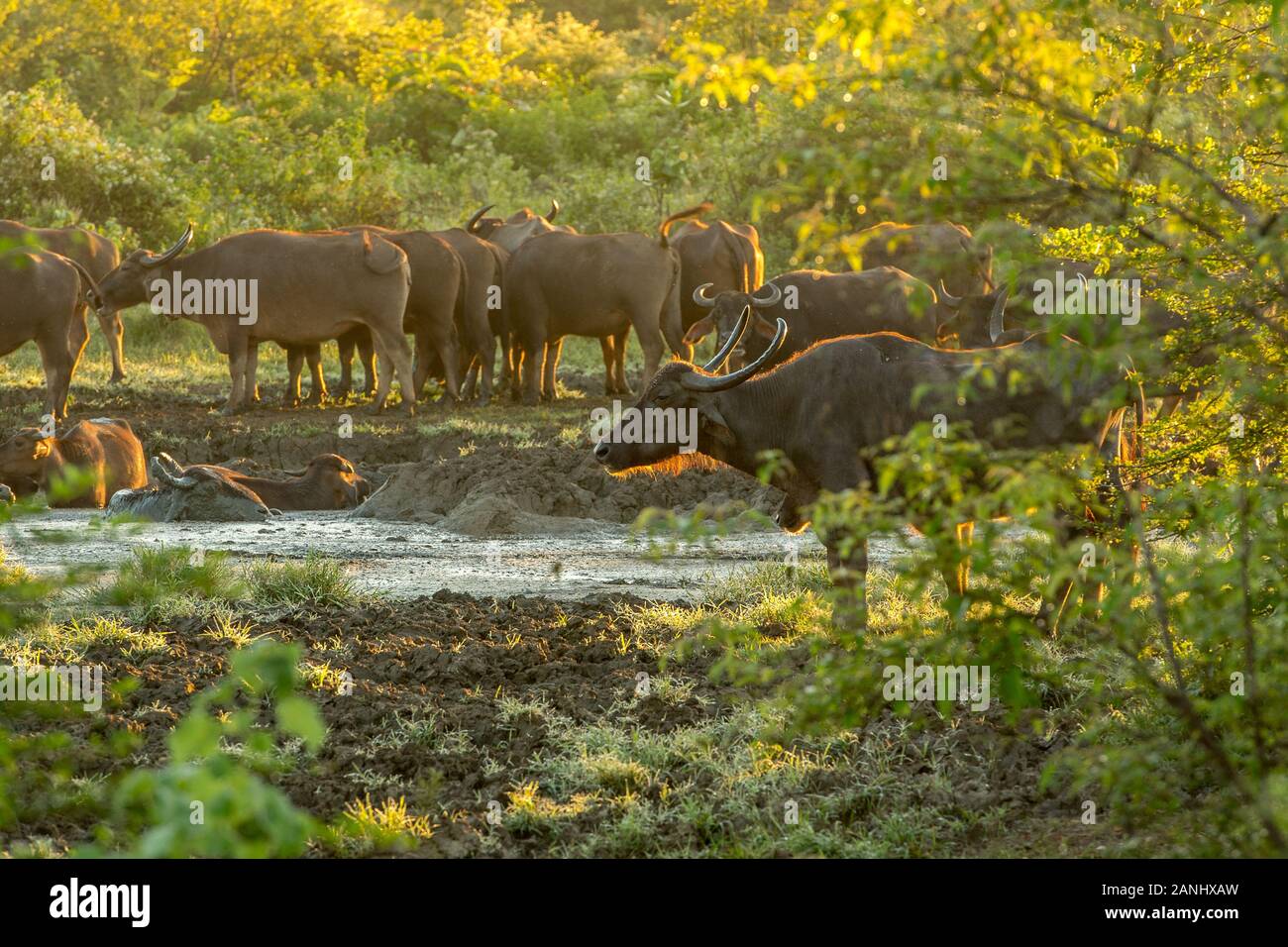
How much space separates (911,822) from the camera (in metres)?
6.20

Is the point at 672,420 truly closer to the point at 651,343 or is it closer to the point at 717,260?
the point at 651,343

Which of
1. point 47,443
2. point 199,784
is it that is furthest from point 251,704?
point 47,443

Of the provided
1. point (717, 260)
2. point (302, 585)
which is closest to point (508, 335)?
point (717, 260)

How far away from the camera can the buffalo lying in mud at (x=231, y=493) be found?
12.9 m

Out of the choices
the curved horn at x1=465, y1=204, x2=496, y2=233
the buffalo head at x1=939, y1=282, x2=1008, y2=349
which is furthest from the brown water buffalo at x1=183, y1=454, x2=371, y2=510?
the curved horn at x1=465, y1=204, x2=496, y2=233

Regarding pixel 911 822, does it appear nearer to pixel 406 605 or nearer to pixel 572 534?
pixel 406 605

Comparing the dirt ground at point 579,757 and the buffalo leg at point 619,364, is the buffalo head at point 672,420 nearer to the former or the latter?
the dirt ground at point 579,757

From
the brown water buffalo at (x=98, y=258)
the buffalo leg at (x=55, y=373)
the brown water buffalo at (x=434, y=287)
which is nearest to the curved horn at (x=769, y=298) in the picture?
the brown water buffalo at (x=434, y=287)

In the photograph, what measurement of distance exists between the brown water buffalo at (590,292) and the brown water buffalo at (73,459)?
21.0ft

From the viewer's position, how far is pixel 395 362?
60.2 feet

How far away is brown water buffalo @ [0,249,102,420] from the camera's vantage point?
1617 cm

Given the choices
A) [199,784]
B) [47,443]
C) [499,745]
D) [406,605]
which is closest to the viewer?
[199,784]

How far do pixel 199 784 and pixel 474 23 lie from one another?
4293 cm

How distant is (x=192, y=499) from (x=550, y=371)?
26.7 feet
